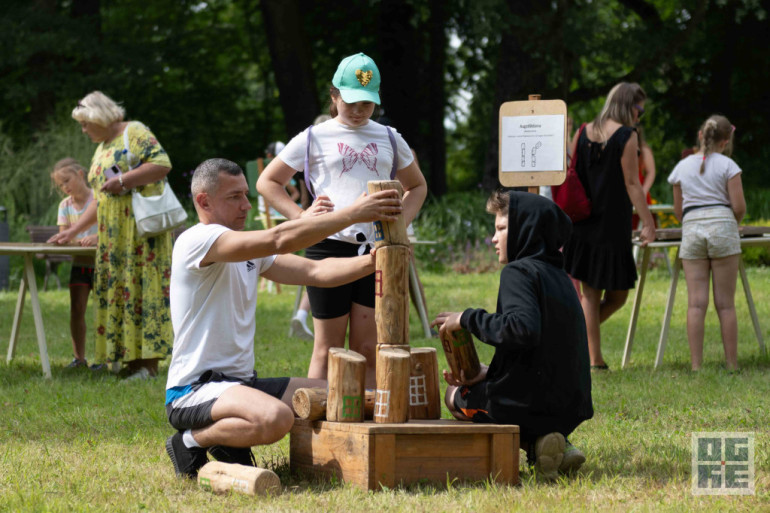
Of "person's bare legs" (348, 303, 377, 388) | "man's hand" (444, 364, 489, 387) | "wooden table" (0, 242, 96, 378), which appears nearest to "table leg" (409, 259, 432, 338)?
"wooden table" (0, 242, 96, 378)

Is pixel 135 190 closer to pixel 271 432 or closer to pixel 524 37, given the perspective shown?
pixel 271 432

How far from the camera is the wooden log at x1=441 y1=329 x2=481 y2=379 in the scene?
4.21 meters

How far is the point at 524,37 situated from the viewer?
55.3 ft

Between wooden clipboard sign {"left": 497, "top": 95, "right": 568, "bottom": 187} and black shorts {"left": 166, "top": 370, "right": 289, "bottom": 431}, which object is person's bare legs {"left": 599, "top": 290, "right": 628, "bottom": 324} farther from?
black shorts {"left": 166, "top": 370, "right": 289, "bottom": 431}

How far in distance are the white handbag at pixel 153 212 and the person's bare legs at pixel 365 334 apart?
8.39ft

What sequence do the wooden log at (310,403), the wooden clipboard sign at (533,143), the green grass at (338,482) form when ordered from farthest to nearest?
the wooden clipboard sign at (533,143) → the wooden log at (310,403) → the green grass at (338,482)

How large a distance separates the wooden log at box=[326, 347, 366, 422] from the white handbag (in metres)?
3.21

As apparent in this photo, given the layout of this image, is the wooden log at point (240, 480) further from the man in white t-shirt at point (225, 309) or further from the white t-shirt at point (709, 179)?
the white t-shirt at point (709, 179)

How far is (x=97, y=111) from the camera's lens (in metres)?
6.84

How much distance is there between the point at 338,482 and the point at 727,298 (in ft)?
13.5

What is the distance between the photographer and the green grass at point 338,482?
12.2 feet

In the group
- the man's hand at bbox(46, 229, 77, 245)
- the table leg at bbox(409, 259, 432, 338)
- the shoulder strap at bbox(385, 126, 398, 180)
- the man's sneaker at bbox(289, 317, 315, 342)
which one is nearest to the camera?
the shoulder strap at bbox(385, 126, 398, 180)

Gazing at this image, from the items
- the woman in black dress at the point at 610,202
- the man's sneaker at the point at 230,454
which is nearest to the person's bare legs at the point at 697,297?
the woman in black dress at the point at 610,202

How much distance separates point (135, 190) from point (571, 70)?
12.1 metres
